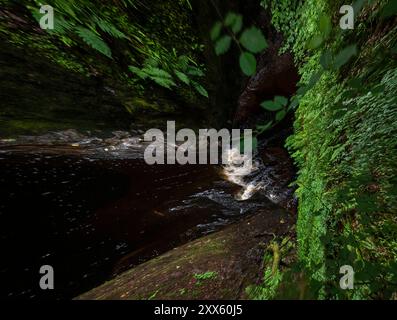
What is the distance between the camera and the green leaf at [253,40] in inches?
25.0

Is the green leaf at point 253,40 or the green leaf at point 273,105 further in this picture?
the green leaf at point 273,105

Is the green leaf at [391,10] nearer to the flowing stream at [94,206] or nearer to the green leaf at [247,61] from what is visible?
the green leaf at [247,61]

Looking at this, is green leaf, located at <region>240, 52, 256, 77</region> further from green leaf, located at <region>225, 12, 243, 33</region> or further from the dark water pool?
the dark water pool

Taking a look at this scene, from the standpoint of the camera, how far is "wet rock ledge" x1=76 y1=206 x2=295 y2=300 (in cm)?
211

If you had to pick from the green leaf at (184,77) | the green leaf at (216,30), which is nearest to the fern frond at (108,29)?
the green leaf at (184,77)

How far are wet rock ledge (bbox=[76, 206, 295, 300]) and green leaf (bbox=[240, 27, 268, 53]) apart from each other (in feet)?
5.71

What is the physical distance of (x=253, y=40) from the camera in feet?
2.13

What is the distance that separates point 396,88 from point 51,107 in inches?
207

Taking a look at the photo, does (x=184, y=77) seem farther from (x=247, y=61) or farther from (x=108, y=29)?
(x=247, y=61)

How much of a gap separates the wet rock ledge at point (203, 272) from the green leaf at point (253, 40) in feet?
5.71

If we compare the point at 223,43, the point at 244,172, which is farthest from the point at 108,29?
the point at 244,172

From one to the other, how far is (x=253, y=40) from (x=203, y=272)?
2.12 m

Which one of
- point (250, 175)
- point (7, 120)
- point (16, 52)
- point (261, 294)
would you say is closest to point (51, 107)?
point (7, 120)

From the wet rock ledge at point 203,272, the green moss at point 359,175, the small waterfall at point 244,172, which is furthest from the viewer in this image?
the small waterfall at point 244,172
